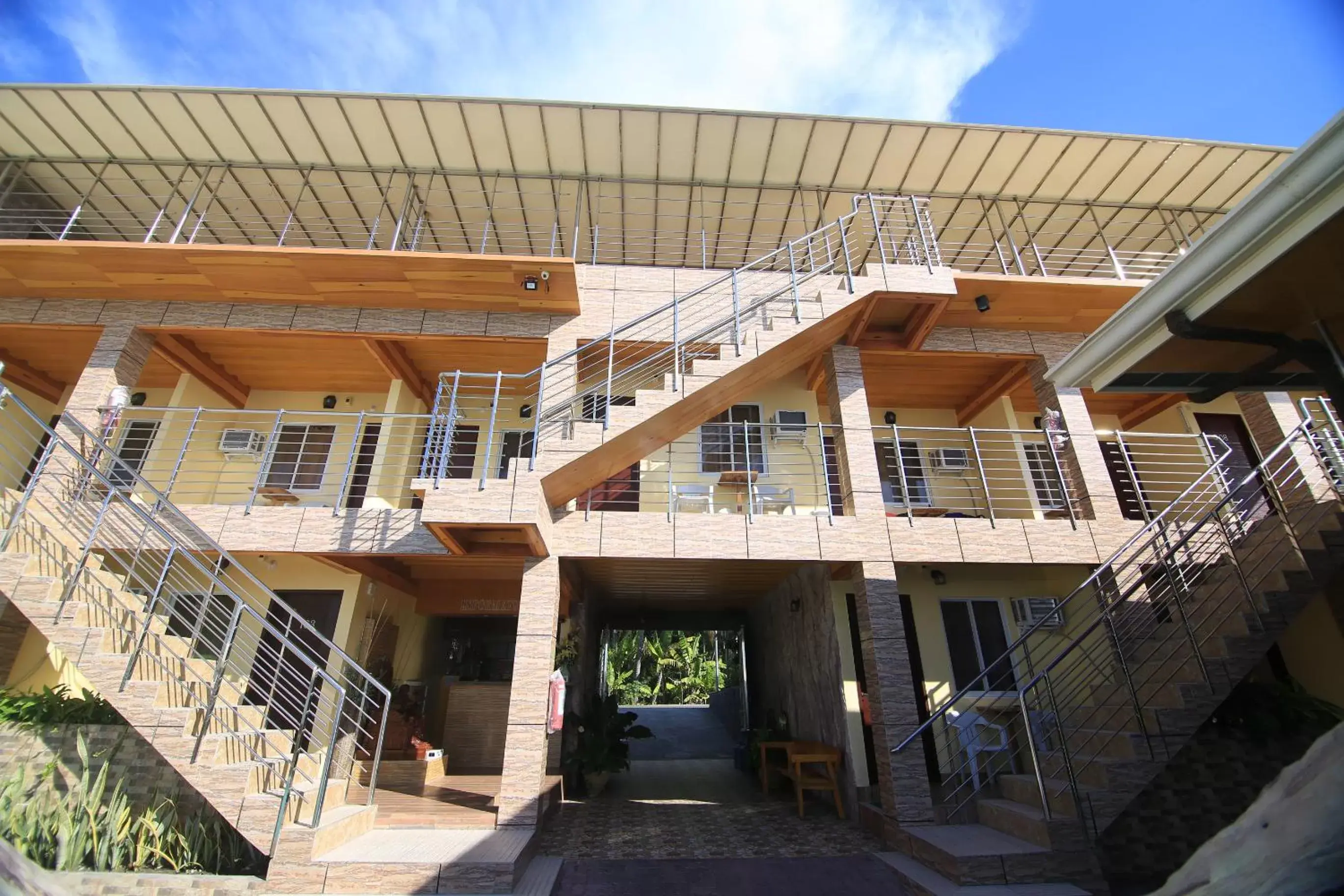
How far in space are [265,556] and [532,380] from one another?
5005mm

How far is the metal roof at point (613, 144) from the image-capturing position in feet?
27.9

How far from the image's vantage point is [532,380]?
10.4 metres

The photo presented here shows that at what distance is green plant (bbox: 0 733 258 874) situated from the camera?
4824mm

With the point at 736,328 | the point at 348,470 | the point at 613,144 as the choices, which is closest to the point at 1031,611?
the point at 736,328

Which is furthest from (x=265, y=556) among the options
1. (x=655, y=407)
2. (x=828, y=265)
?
(x=828, y=265)

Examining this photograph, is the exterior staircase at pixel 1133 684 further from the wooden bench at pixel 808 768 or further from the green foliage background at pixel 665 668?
the green foliage background at pixel 665 668

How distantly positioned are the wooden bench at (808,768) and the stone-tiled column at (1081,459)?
4.94 meters

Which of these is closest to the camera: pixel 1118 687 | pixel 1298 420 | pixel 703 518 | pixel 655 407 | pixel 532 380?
pixel 1118 687

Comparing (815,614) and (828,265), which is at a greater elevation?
(828,265)

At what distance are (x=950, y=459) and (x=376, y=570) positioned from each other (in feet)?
32.8

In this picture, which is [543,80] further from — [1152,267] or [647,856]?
[1152,267]

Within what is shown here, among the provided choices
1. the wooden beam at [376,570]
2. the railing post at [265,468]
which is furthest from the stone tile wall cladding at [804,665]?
the railing post at [265,468]

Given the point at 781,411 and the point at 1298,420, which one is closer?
the point at 1298,420

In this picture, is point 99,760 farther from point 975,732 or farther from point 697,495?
point 975,732
